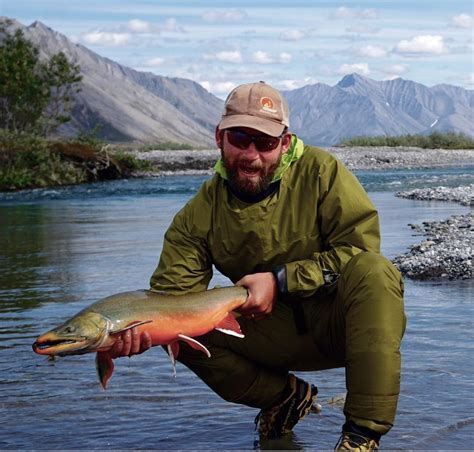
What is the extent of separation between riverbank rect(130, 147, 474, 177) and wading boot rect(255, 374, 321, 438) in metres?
37.8

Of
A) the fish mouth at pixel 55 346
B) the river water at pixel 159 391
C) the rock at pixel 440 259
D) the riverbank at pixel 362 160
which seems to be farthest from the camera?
the riverbank at pixel 362 160

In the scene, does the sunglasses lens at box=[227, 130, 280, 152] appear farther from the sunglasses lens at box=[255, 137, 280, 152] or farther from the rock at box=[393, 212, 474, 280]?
the rock at box=[393, 212, 474, 280]

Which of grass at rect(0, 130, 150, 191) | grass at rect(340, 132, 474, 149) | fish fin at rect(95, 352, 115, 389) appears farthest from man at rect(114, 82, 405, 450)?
grass at rect(340, 132, 474, 149)

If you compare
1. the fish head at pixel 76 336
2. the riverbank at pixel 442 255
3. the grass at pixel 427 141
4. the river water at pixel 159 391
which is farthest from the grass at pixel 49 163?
the fish head at pixel 76 336

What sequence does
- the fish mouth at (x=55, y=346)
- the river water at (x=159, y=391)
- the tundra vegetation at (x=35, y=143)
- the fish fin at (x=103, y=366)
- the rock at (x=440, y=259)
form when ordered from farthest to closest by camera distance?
the tundra vegetation at (x=35, y=143) → the rock at (x=440, y=259) → the river water at (x=159, y=391) → the fish fin at (x=103, y=366) → the fish mouth at (x=55, y=346)

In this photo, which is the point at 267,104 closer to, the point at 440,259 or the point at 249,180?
the point at 249,180

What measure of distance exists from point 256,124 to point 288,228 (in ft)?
1.46

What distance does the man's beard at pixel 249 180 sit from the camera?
4.11m

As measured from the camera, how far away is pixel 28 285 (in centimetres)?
1017

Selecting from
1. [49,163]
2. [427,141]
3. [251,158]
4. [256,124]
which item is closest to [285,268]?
[251,158]

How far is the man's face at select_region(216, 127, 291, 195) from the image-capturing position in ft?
13.5

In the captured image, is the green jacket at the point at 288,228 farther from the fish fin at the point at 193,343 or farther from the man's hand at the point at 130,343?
the man's hand at the point at 130,343

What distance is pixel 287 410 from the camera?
4.56 metres

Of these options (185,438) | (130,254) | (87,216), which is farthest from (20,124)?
(185,438)
